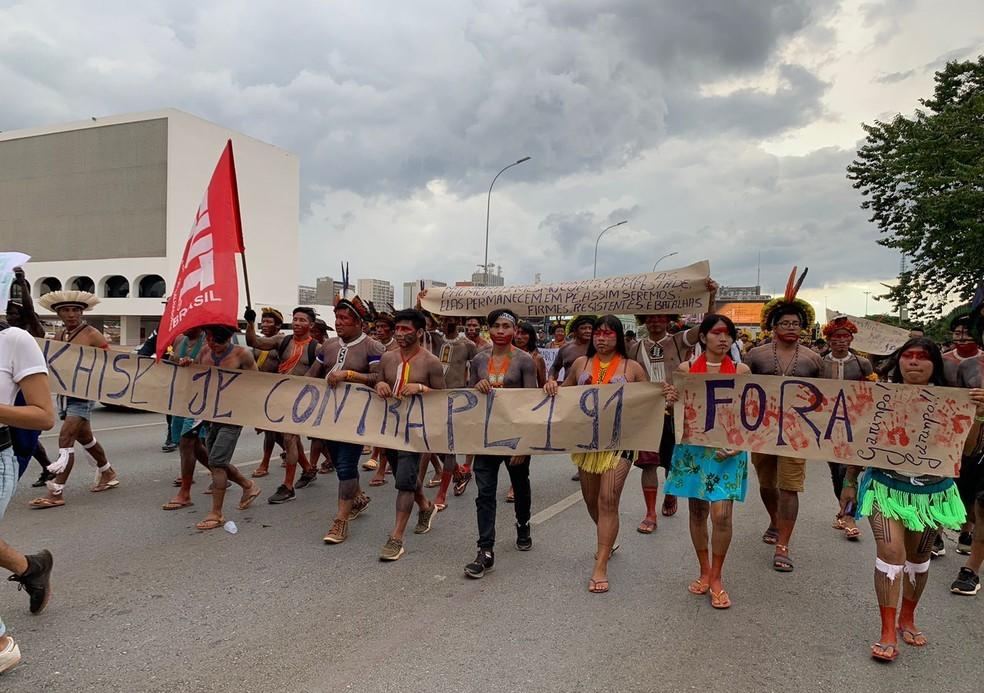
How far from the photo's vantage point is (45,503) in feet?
18.8

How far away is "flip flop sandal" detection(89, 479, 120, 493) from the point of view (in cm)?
632

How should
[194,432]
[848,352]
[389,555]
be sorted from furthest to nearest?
1. [848,352]
2. [194,432]
3. [389,555]

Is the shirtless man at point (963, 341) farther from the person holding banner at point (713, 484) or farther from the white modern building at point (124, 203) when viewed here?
the white modern building at point (124, 203)

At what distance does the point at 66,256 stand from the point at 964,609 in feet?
186

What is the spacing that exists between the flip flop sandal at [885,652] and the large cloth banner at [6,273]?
4580mm

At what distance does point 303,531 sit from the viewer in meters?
5.27

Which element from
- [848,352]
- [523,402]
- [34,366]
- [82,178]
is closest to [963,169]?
[848,352]

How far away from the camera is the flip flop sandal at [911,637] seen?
3430mm

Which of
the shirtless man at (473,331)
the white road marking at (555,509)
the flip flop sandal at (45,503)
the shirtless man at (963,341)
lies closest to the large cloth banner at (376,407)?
the flip flop sandal at (45,503)

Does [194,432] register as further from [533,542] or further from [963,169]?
[963,169]

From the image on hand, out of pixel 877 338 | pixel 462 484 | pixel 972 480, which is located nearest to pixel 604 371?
pixel 972 480

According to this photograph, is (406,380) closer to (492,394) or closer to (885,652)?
(492,394)

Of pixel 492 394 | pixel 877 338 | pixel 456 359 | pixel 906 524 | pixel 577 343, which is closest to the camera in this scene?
pixel 906 524

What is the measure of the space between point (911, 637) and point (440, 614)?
253cm
